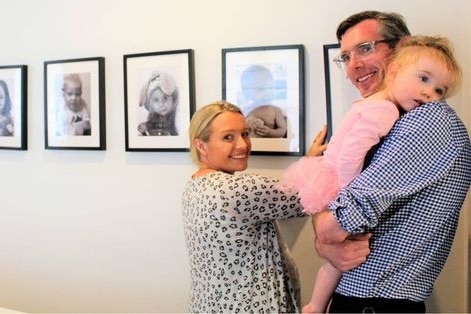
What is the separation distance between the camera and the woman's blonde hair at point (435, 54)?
0.99m

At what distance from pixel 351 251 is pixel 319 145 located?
22.7 inches

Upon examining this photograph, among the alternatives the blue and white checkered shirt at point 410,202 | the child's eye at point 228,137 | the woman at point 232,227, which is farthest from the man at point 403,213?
the child's eye at point 228,137

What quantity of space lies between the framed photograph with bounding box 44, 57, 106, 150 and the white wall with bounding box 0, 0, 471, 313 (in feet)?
0.15

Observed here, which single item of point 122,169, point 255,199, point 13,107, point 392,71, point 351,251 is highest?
point 13,107

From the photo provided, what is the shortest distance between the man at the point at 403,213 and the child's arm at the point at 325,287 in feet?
0.14

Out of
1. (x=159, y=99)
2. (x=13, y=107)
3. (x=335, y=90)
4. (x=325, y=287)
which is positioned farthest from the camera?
(x=13, y=107)

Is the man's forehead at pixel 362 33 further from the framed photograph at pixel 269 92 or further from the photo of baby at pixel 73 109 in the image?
the photo of baby at pixel 73 109

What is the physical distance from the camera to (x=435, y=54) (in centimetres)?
98

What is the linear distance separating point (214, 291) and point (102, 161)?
0.97m

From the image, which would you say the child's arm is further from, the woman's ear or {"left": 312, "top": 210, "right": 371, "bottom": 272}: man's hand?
the woman's ear

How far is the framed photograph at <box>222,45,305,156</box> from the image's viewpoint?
1662mm

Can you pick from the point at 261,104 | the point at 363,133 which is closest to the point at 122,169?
the point at 261,104

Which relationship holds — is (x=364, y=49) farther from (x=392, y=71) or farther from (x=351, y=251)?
(x=351, y=251)

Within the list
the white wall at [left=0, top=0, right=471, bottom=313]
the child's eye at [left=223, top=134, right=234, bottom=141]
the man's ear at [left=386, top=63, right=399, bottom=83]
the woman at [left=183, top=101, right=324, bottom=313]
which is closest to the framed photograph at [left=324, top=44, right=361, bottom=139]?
the white wall at [left=0, top=0, right=471, bottom=313]
